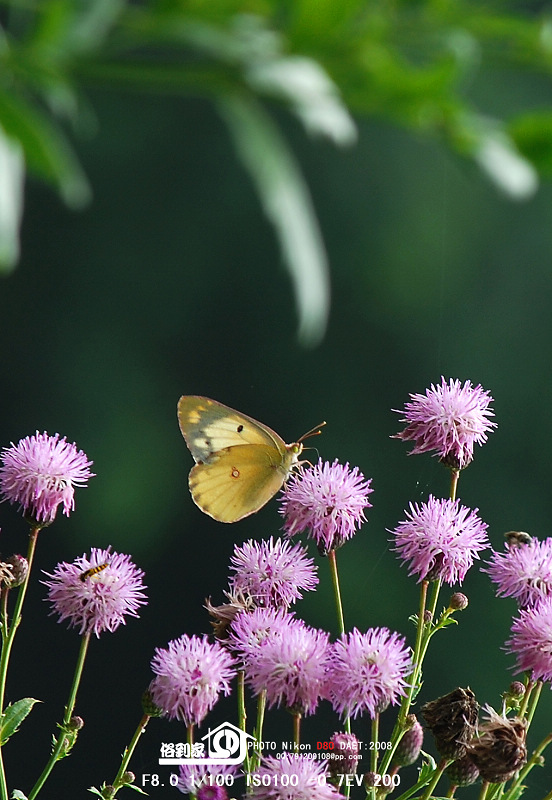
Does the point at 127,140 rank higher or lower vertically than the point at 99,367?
higher

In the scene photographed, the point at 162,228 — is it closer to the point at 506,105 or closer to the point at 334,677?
the point at 506,105

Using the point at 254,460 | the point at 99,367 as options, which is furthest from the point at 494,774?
the point at 99,367

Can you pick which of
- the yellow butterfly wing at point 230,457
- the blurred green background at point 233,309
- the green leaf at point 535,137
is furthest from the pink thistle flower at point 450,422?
the blurred green background at point 233,309

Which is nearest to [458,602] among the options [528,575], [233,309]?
[528,575]

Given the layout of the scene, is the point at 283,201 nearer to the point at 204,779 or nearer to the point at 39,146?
the point at 39,146

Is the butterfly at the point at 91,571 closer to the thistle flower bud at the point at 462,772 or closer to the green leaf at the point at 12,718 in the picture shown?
the green leaf at the point at 12,718

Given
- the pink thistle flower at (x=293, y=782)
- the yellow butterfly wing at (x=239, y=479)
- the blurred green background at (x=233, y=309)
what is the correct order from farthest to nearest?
the blurred green background at (x=233, y=309), the yellow butterfly wing at (x=239, y=479), the pink thistle flower at (x=293, y=782)

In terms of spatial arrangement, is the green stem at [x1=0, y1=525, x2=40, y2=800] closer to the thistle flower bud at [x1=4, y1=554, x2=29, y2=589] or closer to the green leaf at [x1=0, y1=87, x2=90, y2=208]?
the thistle flower bud at [x1=4, y1=554, x2=29, y2=589]
